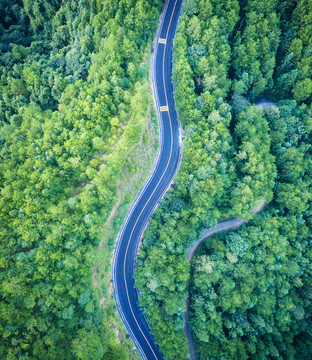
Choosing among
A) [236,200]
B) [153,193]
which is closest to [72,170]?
[153,193]

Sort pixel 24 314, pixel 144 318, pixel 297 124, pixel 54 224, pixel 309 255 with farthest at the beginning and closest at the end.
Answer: pixel 297 124
pixel 309 255
pixel 144 318
pixel 54 224
pixel 24 314

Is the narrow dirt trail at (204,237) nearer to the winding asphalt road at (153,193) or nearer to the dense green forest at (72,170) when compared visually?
the winding asphalt road at (153,193)

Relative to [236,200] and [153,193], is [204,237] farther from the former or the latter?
[153,193]

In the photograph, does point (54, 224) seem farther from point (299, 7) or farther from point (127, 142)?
point (299, 7)

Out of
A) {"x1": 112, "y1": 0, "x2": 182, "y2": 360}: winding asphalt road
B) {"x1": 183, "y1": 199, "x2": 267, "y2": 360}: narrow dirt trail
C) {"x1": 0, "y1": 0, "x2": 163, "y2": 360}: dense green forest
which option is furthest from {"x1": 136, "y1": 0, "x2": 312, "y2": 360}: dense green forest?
{"x1": 0, "y1": 0, "x2": 163, "y2": 360}: dense green forest

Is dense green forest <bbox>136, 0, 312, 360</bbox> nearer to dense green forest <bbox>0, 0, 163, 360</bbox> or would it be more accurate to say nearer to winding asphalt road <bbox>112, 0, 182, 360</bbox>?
winding asphalt road <bbox>112, 0, 182, 360</bbox>

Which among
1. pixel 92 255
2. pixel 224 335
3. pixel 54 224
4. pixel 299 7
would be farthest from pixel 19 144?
pixel 299 7

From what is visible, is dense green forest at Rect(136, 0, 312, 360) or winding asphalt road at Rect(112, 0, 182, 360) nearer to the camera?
dense green forest at Rect(136, 0, 312, 360)
